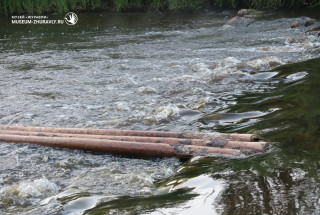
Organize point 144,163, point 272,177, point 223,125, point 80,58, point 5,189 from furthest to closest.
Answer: point 80,58 → point 223,125 → point 144,163 → point 5,189 → point 272,177

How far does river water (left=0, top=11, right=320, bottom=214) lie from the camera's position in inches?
90.7

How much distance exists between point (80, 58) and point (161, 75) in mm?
2182

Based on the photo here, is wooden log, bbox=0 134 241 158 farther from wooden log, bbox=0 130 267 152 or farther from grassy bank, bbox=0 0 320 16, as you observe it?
grassy bank, bbox=0 0 320 16

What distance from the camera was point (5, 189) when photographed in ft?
9.00

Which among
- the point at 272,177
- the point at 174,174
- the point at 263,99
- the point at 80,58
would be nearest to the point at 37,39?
the point at 80,58

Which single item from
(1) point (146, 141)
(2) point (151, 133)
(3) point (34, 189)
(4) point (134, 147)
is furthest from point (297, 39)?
(3) point (34, 189)

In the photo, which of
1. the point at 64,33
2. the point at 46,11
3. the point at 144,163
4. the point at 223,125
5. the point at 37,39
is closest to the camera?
the point at 144,163

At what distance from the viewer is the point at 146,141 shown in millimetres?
3189

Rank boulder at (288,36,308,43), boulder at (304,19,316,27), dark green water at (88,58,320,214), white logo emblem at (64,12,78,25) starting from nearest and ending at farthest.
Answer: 1. dark green water at (88,58,320,214)
2. boulder at (288,36,308,43)
3. boulder at (304,19,316,27)
4. white logo emblem at (64,12,78,25)

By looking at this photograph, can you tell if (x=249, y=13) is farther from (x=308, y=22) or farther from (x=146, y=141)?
(x=146, y=141)

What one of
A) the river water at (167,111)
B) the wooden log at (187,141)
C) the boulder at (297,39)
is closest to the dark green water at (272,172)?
the river water at (167,111)

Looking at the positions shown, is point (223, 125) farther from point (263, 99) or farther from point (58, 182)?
point (58, 182)

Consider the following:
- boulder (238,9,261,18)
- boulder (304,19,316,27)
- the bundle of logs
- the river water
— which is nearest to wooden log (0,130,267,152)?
the bundle of logs

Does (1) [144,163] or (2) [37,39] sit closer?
(1) [144,163]
